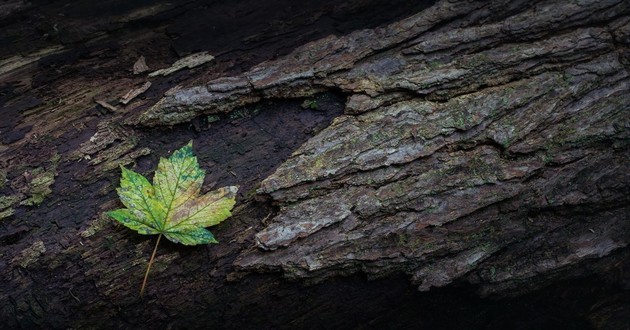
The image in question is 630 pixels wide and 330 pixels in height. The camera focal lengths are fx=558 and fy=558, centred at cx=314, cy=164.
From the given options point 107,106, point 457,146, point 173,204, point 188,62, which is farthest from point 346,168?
point 107,106

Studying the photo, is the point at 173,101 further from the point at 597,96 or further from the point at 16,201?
the point at 597,96

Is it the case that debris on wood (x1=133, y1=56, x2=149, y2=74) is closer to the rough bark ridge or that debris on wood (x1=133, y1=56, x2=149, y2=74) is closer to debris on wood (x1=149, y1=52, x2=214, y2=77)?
debris on wood (x1=149, y1=52, x2=214, y2=77)

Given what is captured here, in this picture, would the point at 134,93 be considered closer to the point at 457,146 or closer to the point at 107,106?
the point at 107,106

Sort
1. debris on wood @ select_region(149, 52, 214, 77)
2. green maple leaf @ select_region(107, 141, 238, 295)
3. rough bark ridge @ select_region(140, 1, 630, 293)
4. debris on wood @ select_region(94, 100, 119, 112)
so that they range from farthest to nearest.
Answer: debris on wood @ select_region(149, 52, 214, 77), debris on wood @ select_region(94, 100, 119, 112), rough bark ridge @ select_region(140, 1, 630, 293), green maple leaf @ select_region(107, 141, 238, 295)

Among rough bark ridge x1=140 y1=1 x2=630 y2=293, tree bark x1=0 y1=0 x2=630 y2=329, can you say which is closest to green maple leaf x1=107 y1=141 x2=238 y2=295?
tree bark x1=0 y1=0 x2=630 y2=329

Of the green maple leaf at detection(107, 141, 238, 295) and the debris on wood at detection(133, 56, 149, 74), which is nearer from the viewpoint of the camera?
the green maple leaf at detection(107, 141, 238, 295)

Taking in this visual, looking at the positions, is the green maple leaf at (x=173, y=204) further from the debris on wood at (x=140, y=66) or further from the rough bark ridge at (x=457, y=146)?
the debris on wood at (x=140, y=66)

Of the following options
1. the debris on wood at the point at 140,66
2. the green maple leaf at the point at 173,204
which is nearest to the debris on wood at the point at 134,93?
the debris on wood at the point at 140,66
